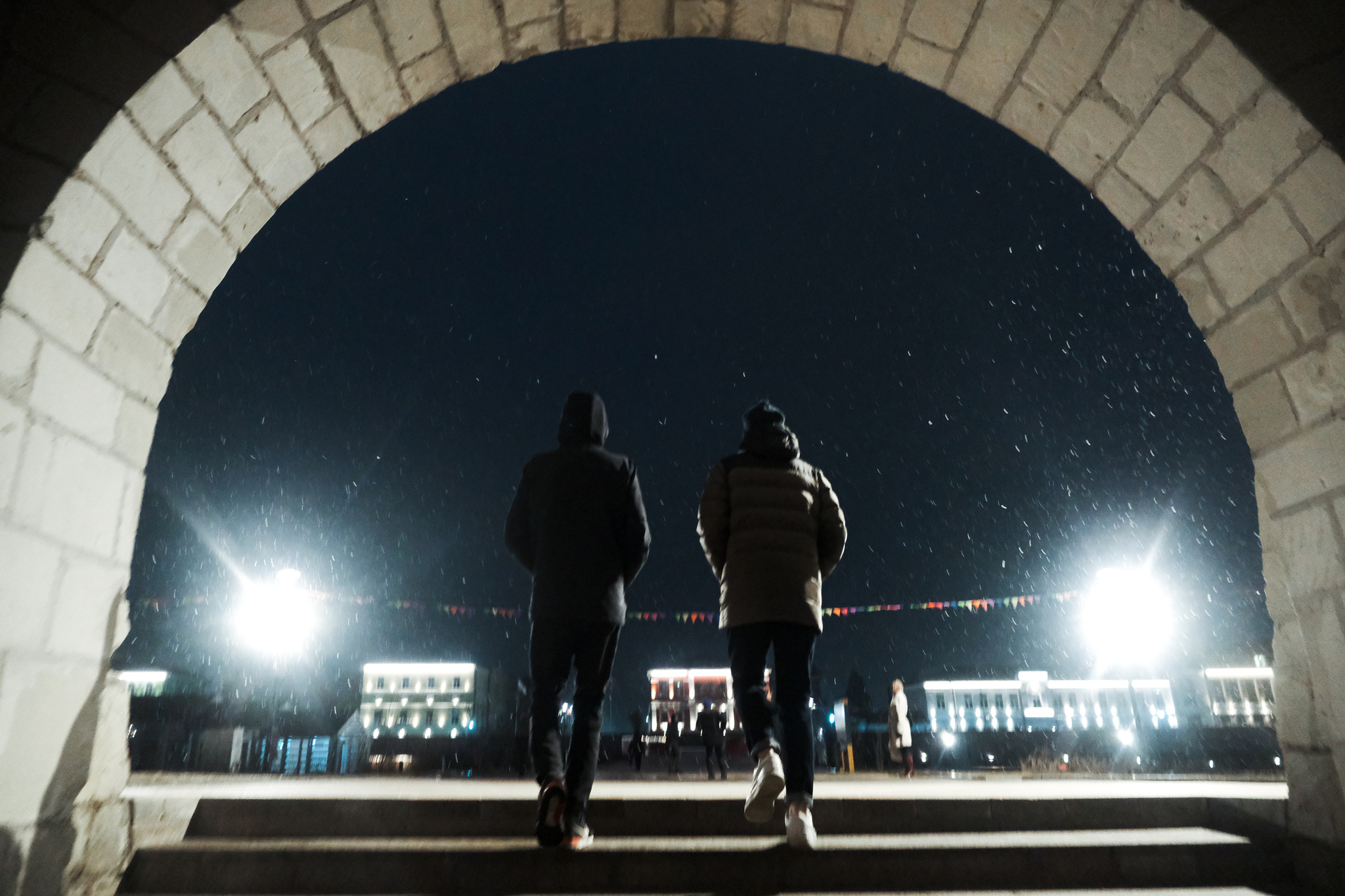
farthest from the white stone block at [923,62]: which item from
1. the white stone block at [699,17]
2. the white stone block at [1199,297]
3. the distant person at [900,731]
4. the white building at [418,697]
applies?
the white building at [418,697]

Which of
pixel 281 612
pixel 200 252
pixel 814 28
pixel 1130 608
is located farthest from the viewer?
pixel 281 612

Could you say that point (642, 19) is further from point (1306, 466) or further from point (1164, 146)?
point (1306, 466)

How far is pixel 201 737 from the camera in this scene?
13594 millimetres

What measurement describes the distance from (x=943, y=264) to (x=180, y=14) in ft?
101

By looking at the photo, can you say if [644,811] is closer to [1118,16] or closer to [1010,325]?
[1118,16]

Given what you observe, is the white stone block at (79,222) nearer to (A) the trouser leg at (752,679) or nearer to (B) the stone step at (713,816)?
(B) the stone step at (713,816)

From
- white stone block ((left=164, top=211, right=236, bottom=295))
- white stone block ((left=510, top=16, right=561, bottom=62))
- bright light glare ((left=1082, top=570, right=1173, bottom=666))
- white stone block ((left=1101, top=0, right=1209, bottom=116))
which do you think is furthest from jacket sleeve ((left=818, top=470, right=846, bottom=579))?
bright light glare ((left=1082, top=570, right=1173, bottom=666))

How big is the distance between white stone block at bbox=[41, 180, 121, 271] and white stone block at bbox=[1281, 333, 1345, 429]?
12.8ft

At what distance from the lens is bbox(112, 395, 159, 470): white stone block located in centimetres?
235

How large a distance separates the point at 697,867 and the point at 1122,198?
3.18 metres

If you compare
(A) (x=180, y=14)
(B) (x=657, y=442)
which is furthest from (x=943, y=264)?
(A) (x=180, y=14)

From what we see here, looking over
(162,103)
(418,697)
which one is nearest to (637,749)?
(162,103)

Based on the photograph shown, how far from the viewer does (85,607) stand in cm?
219

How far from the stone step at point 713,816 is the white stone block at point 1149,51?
281 cm
